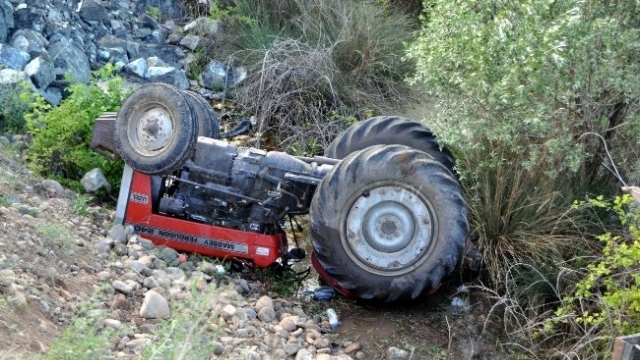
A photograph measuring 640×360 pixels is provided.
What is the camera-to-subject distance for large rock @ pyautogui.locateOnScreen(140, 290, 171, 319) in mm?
5398

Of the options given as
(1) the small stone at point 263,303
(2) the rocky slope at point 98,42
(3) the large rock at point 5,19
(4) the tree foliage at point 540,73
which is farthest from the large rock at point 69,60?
(4) the tree foliage at point 540,73

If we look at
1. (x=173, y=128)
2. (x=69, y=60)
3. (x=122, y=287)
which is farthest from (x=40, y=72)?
(x=122, y=287)

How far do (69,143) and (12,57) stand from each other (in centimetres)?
180

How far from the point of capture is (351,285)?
671cm

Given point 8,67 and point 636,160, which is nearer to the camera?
point 636,160

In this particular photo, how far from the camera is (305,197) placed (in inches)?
281

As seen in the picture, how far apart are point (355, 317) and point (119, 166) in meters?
2.54

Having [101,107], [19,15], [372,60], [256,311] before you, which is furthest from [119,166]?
[372,60]

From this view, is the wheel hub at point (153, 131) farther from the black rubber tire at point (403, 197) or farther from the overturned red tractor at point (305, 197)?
the black rubber tire at point (403, 197)

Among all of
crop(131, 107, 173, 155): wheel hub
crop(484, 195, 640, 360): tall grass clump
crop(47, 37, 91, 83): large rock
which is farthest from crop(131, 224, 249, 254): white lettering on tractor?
crop(47, 37, 91, 83): large rock

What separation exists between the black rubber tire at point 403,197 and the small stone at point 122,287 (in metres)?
1.56

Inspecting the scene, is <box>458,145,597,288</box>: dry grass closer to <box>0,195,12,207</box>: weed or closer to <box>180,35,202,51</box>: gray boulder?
<box>0,195,12,207</box>: weed

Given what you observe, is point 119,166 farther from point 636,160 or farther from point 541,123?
point 636,160

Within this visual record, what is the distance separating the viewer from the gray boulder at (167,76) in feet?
35.0
